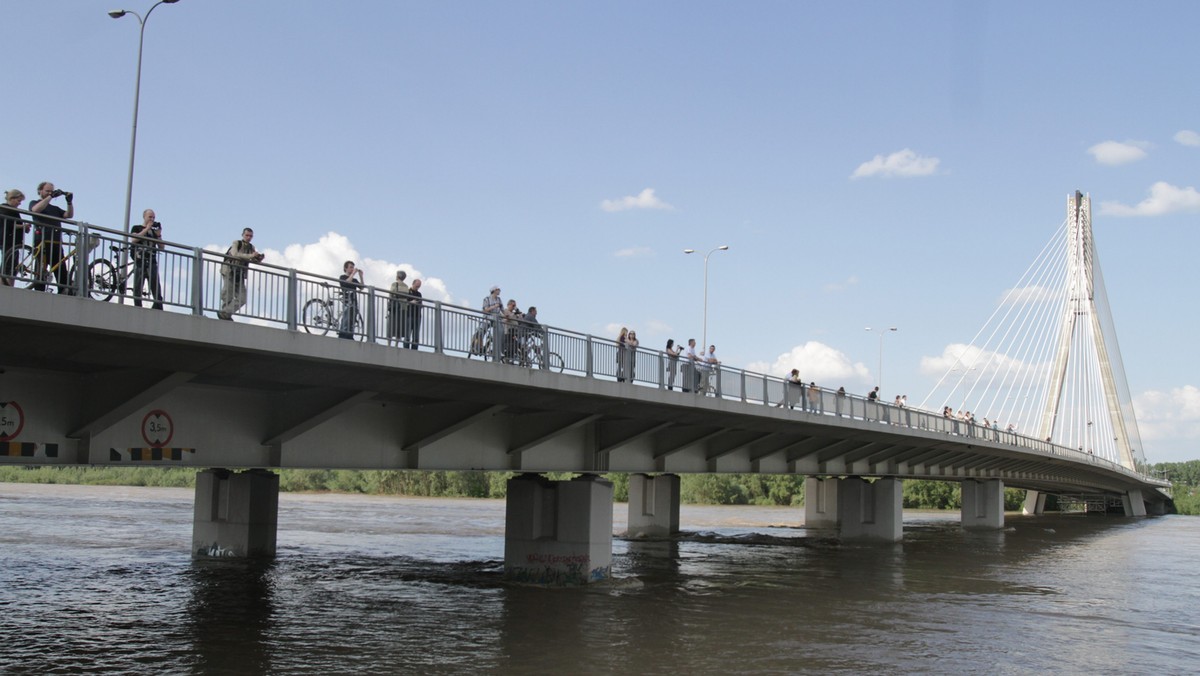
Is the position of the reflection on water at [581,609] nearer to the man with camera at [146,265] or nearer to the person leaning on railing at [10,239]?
the man with camera at [146,265]

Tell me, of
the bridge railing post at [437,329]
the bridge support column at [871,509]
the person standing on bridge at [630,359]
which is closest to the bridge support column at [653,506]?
the bridge support column at [871,509]

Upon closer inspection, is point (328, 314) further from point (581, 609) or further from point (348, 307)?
point (581, 609)

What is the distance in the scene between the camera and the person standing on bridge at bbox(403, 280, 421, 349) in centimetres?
1984

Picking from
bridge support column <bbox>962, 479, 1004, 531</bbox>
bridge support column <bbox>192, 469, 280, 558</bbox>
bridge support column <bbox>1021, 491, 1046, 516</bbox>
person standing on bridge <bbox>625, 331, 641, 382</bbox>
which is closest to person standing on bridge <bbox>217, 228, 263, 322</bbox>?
person standing on bridge <bbox>625, 331, 641, 382</bbox>

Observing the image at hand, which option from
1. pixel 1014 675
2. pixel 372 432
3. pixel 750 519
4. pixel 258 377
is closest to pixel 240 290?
pixel 258 377

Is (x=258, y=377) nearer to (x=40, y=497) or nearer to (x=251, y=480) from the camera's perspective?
(x=251, y=480)

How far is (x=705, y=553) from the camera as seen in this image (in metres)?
45.1

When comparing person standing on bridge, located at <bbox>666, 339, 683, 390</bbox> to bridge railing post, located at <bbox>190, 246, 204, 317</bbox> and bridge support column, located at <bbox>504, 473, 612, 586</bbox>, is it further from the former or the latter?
bridge railing post, located at <bbox>190, 246, 204, 317</bbox>

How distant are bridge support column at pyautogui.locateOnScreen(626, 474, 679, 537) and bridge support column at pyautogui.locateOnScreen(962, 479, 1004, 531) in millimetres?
26023

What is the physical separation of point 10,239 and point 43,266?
1.61 feet

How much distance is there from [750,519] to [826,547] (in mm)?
27917

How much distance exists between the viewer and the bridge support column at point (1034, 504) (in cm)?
10906

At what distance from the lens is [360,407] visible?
76.7ft

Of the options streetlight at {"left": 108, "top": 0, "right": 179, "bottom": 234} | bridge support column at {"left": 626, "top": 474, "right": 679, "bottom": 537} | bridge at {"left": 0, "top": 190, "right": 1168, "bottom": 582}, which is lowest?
bridge support column at {"left": 626, "top": 474, "right": 679, "bottom": 537}
